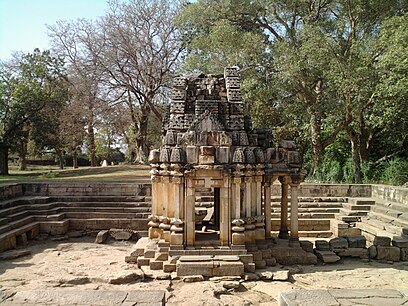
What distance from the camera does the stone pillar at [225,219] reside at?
31.6ft

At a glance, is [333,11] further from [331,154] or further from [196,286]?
[196,286]

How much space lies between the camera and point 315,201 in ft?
51.6

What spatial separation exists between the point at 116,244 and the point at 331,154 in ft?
55.8

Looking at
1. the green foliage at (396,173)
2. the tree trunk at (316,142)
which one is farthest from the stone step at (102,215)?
the green foliage at (396,173)

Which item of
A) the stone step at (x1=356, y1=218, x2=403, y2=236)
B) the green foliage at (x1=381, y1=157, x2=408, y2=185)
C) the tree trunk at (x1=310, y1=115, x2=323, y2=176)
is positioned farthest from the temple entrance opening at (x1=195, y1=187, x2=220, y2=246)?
the green foliage at (x1=381, y1=157, x2=408, y2=185)

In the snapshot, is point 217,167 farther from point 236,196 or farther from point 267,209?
point 267,209

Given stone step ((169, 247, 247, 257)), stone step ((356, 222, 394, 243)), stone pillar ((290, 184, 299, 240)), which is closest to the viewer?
stone step ((169, 247, 247, 257))

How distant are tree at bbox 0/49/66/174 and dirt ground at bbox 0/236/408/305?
16.7 metres

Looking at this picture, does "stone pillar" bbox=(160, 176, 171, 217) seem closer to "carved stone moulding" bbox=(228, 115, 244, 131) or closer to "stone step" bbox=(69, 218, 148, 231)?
"carved stone moulding" bbox=(228, 115, 244, 131)

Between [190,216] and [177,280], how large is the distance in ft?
5.30

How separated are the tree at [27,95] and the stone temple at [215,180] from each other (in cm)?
1814

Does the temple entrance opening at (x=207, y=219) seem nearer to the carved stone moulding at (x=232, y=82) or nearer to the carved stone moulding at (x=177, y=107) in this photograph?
the carved stone moulding at (x=177, y=107)

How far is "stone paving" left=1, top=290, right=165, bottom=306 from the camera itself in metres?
4.59

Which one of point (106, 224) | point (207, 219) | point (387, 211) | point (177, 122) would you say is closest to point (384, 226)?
point (387, 211)
